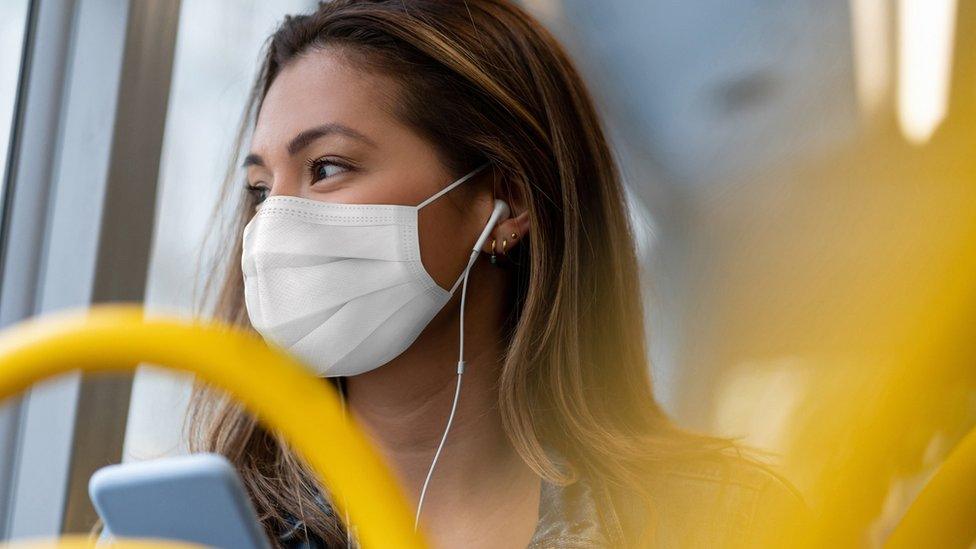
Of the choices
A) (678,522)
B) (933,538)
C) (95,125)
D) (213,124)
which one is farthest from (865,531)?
(213,124)

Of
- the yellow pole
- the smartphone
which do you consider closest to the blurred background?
the yellow pole

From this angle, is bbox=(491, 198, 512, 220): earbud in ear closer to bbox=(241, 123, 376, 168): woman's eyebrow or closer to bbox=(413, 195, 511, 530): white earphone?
bbox=(413, 195, 511, 530): white earphone

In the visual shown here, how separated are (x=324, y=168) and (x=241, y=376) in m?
0.74

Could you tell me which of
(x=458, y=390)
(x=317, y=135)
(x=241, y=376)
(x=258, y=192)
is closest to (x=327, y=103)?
(x=317, y=135)

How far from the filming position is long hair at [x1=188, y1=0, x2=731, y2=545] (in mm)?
1134

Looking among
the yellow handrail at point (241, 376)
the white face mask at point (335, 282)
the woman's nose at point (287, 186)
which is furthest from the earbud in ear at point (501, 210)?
Result: the yellow handrail at point (241, 376)

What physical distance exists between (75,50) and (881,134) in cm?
113

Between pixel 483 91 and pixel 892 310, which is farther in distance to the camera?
pixel 483 91

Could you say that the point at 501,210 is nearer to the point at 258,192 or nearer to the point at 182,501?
the point at 258,192

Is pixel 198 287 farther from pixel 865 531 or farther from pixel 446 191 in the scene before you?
pixel 865 531

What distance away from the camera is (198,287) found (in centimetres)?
154

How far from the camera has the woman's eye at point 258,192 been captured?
46.1 inches

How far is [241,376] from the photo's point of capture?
368 millimetres

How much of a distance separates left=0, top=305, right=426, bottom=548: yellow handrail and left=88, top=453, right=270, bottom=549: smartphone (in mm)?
30
